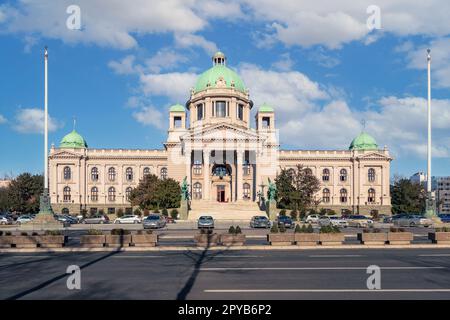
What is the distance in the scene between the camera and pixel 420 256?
901 inches

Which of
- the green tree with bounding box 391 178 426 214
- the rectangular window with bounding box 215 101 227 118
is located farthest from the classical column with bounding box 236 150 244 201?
Answer: the green tree with bounding box 391 178 426 214

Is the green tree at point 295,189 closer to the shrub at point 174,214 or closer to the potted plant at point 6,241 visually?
the shrub at point 174,214

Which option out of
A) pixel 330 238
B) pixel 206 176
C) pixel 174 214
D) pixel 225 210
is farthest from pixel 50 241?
pixel 206 176

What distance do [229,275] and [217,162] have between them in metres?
81.9

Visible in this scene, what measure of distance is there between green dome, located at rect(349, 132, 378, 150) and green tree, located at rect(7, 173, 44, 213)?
67374 millimetres

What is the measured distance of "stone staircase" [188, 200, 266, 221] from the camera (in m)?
73.5

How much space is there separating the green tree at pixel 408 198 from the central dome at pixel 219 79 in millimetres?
38061

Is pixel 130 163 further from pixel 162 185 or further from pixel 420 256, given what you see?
pixel 420 256

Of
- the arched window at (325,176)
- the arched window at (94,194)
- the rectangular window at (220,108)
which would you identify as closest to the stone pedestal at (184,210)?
the rectangular window at (220,108)

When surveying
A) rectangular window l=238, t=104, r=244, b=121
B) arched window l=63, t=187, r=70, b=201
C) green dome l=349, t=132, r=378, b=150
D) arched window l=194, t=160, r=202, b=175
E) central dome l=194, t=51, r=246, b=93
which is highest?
central dome l=194, t=51, r=246, b=93

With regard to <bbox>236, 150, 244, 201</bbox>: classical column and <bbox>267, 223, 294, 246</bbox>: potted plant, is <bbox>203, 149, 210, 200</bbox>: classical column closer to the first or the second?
<bbox>236, 150, 244, 201</bbox>: classical column

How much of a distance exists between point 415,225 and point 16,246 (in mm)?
43592

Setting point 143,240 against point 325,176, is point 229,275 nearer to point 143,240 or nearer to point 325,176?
point 143,240
